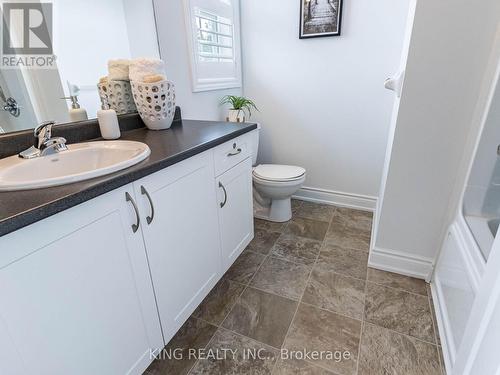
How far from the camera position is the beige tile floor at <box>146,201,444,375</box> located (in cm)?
115

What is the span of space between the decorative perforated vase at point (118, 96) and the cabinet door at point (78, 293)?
76 centimetres

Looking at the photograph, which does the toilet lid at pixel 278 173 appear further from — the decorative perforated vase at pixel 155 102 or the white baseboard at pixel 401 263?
the decorative perforated vase at pixel 155 102

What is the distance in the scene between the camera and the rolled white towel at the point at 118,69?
133 cm

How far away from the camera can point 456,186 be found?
1.37 metres

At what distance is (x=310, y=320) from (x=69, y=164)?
1.27m

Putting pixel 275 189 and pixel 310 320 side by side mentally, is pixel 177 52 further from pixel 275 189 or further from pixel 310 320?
pixel 310 320

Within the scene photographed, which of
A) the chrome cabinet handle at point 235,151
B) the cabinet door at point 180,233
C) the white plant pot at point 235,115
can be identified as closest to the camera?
the cabinet door at point 180,233

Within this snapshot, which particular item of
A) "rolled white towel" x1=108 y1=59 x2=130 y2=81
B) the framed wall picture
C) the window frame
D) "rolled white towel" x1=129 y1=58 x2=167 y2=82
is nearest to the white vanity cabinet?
"rolled white towel" x1=129 y1=58 x2=167 y2=82

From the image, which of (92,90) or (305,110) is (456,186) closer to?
(305,110)

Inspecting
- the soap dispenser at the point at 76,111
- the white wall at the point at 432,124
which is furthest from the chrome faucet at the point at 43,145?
the white wall at the point at 432,124

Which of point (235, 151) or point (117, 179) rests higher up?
point (117, 179)

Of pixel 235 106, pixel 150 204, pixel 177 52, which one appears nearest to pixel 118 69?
pixel 177 52

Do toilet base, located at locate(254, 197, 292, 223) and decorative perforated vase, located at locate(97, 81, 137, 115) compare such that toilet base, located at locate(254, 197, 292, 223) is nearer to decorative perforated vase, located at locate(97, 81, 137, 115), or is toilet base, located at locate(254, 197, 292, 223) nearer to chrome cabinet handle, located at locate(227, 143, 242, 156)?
chrome cabinet handle, located at locate(227, 143, 242, 156)

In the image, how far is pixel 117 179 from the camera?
0.78 m
